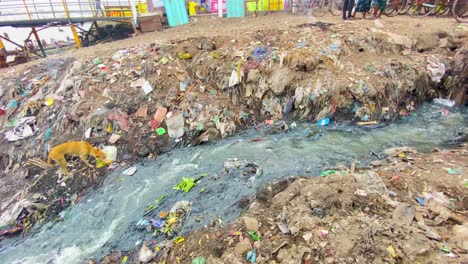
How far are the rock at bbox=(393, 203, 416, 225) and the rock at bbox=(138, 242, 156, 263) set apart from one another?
3007 millimetres

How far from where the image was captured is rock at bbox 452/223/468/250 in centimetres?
249

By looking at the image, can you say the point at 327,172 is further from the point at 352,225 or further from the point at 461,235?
the point at 461,235

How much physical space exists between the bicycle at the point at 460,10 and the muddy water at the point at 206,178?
2937mm

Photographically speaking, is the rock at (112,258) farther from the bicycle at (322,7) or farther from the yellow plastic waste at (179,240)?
the bicycle at (322,7)

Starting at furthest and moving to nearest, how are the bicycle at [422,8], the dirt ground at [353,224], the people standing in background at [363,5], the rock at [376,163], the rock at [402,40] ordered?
the bicycle at [422,8] → the people standing in background at [363,5] → the rock at [402,40] → the rock at [376,163] → the dirt ground at [353,224]

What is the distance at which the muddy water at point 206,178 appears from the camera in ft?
12.9

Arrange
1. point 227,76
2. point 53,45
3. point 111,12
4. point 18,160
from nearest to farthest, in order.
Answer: point 18,160 → point 227,76 → point 111,12 → point 53,45

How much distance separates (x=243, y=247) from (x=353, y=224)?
1.27 metres

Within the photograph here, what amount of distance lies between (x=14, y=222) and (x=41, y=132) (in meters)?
2.23

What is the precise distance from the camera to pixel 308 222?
2.93 meters

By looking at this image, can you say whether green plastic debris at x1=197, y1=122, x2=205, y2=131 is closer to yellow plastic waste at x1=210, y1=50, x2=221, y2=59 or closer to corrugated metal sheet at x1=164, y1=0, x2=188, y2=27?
yellow plastic waste at x1=210, y1=50, x2=221, y2=59

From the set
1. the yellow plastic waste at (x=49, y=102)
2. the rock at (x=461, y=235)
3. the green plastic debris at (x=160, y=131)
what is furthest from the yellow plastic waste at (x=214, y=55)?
the rock at (x=461, y=235)

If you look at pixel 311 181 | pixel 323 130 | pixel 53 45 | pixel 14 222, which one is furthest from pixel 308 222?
pixel 53 45

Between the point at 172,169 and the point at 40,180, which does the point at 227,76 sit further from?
the point at 40,180
